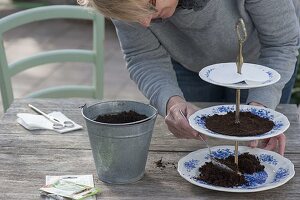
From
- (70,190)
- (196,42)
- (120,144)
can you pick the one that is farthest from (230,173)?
(196,42)

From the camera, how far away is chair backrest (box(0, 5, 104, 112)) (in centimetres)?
251

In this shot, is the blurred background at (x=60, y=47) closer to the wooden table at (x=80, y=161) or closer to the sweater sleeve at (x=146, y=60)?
the sweater sleeve at (x=146, y=60)

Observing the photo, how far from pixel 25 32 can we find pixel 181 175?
4653mm

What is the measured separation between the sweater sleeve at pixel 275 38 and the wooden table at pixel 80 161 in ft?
0.49

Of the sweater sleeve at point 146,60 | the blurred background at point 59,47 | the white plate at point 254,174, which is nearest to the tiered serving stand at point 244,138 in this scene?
the white plate at point 254,174

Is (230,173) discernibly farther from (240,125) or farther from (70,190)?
(70,190)

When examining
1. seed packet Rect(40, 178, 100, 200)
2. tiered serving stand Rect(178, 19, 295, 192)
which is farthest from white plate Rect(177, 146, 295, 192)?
seed packet Rect(40, 178, 100, 200)

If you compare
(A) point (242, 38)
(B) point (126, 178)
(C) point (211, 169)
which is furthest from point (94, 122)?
(A) point (242, 38)

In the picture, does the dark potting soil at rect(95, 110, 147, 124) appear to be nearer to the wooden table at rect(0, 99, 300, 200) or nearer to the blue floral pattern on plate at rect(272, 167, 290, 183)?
the wooden table at rect(0, 99, 300, 200)

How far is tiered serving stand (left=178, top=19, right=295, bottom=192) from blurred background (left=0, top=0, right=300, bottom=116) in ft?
6.72

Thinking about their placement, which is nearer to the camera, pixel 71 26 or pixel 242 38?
pixel 242 38

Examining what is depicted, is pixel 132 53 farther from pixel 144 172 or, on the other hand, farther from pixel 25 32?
Result: pixel 25 32

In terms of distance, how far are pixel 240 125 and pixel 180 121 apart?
0.88 feet

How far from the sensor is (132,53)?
2.23m
